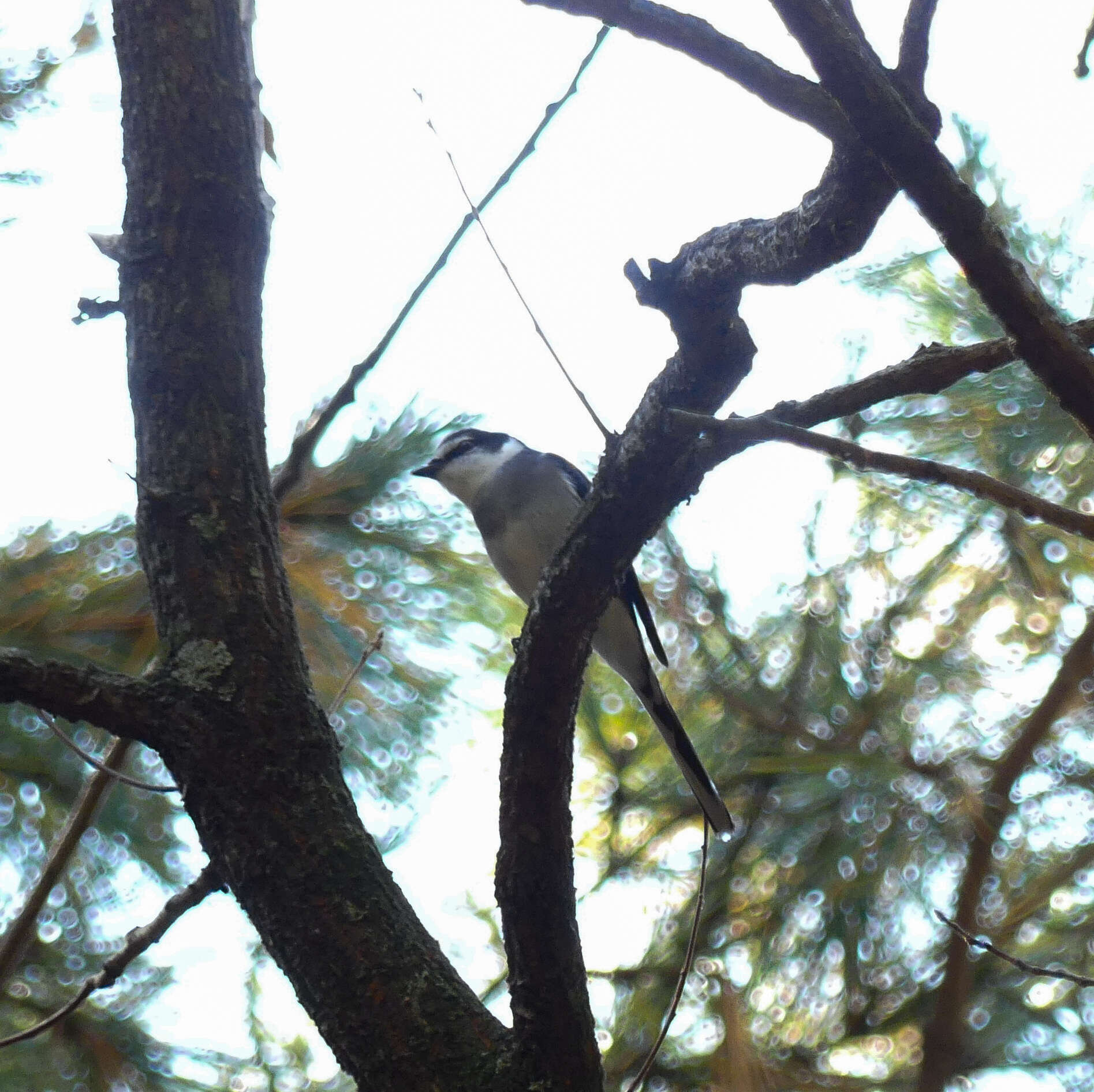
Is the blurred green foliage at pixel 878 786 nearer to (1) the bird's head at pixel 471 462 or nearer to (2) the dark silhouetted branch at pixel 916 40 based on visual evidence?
(1) the bird's head at pixel 471 462

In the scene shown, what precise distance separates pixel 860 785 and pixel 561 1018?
1395mm

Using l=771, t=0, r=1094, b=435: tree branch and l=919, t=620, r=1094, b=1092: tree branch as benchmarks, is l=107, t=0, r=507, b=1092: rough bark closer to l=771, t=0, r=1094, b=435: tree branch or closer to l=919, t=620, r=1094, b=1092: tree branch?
l=771, t=0, r=1094, b=435: tree branch

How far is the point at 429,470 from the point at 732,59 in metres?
1.86

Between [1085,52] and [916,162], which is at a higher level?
[1085,52]

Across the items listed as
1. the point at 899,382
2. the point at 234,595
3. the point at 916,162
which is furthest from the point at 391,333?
the point at 916,162

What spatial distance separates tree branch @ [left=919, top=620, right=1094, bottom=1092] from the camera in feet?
7.41

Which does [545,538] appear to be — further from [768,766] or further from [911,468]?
[911,468]

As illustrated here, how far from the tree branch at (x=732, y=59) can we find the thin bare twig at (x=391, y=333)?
0.65 m

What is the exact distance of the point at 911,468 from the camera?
3.39 feet

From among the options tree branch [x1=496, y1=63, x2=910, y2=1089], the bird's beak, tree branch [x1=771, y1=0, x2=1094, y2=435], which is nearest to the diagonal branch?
tree branch [x1=496, y1=63, x2=910, y2=1089]

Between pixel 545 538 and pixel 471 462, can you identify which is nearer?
pixel 545 538

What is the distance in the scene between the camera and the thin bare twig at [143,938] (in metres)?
1.56

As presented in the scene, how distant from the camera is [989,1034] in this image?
2.40 m

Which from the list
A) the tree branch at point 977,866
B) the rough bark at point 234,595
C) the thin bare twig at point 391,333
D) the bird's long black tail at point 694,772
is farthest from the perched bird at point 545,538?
the rough bark at point 234,595
